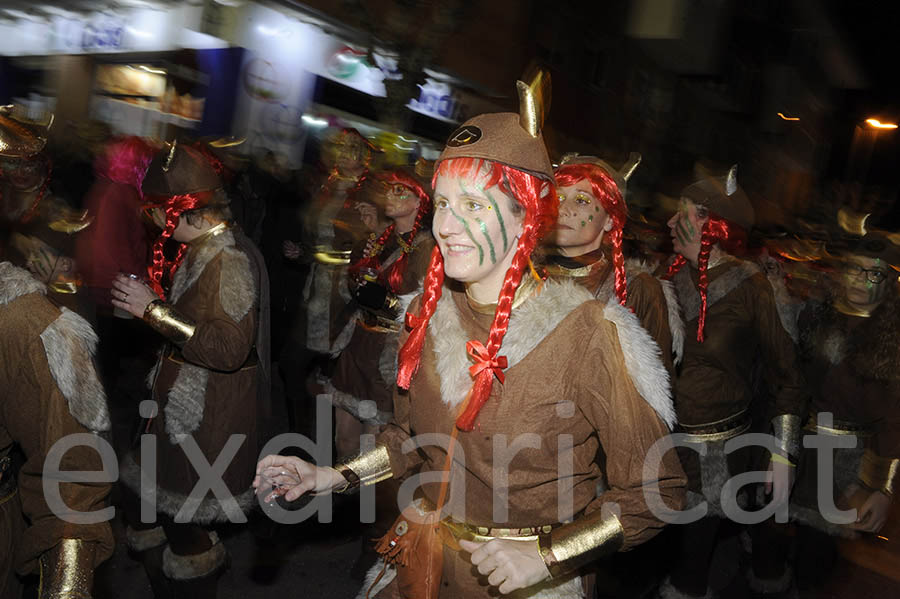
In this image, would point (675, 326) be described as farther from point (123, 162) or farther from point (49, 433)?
point (123, 162)

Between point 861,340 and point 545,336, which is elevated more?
point 545,336

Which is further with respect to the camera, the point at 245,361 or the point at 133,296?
the point at 245,361

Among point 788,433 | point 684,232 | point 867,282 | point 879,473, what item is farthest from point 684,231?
point 879,473

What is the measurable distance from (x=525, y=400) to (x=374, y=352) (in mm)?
3137

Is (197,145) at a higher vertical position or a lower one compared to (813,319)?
higher

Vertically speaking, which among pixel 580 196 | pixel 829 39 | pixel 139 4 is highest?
pixel 829 39

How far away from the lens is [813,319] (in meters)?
4.84

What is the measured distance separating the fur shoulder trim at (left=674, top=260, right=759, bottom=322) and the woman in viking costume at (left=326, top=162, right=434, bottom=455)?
172cm

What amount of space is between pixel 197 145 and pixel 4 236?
1889mm

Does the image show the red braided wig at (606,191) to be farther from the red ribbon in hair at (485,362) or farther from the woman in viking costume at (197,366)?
the red ribbon in hair at (485,362)

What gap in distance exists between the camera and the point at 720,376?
4.39m

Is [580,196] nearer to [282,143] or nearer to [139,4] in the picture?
[282,143]

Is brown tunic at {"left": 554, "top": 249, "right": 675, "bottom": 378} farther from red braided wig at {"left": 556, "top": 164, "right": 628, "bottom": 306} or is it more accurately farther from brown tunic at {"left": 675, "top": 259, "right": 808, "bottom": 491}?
brown tunic at {"left": 675, "top": 259, "right": 808, "bottom": 491}

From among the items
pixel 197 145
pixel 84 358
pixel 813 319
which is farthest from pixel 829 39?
pixel 84 358
